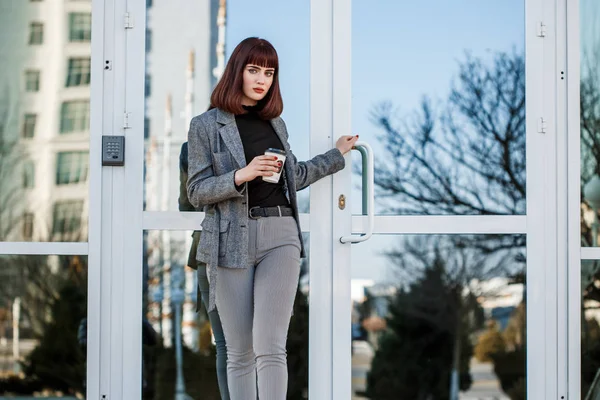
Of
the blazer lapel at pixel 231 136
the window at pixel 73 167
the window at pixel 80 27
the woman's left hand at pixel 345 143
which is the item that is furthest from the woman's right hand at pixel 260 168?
the window at pixel 80 27

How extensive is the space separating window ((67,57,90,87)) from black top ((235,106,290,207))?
0.87 m

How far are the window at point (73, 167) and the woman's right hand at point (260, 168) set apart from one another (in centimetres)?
102

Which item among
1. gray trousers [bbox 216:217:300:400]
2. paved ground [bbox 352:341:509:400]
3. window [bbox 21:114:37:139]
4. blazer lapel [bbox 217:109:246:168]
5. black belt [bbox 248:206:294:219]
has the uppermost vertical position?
window [bbox 21:114:37:139]

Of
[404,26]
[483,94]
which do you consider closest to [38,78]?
[404,26]

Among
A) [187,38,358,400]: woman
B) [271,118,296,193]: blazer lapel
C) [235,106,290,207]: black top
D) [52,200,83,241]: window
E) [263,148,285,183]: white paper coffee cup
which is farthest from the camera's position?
[52,200,83,241]: window

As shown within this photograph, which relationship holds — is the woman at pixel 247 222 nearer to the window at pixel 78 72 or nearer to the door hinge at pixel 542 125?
the window at pixel 78 72

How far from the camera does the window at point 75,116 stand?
157 inches

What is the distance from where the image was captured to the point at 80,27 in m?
4.02

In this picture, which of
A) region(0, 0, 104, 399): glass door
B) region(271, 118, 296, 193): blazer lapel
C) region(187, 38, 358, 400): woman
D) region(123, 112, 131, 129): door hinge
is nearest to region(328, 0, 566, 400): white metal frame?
region(271, 118, 296, 193): blazer lapel

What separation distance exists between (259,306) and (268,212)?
0.35 metres

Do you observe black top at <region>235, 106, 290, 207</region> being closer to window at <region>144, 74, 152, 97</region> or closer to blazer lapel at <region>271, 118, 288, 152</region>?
blazer lapel at <region>271, 118, 288, 152</region>

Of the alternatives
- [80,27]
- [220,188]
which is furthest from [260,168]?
[80,27]

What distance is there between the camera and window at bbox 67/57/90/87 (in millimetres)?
4000

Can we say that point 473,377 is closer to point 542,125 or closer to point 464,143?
point 464,143
